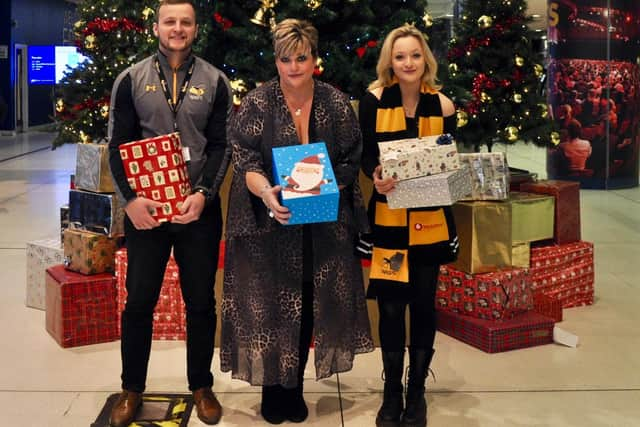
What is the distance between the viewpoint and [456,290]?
4.37 m

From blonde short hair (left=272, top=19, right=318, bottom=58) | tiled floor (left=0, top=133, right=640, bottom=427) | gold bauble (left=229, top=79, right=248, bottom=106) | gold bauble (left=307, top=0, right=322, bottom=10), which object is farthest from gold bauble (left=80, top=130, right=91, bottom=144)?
blonde short hair (left=272, top=19, right=318, bottom=58)

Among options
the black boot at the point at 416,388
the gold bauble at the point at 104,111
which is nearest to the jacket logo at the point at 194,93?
the black boot at the point at 416,388

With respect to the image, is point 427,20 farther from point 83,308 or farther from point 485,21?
point 83,308

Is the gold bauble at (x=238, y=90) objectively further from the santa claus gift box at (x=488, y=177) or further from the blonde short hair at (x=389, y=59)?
the blonde short hair at (x=389, y=59)

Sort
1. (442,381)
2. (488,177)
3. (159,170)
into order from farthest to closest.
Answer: (488,177), (442,381), (159,170)

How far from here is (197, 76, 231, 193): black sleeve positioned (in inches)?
121

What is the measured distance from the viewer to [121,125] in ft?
9.86

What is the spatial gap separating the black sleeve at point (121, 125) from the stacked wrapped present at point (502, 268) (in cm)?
192

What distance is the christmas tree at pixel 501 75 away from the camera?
5.68 m

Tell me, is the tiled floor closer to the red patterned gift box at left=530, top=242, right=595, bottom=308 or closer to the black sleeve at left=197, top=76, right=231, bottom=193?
the red patterned gift box at left=530, top=242, right=595, bottom=308

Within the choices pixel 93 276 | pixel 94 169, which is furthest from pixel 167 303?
pixel 94 169

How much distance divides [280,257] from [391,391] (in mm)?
697

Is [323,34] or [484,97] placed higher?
[323,34]

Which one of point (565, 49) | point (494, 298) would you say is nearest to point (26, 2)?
point (565, 49)
